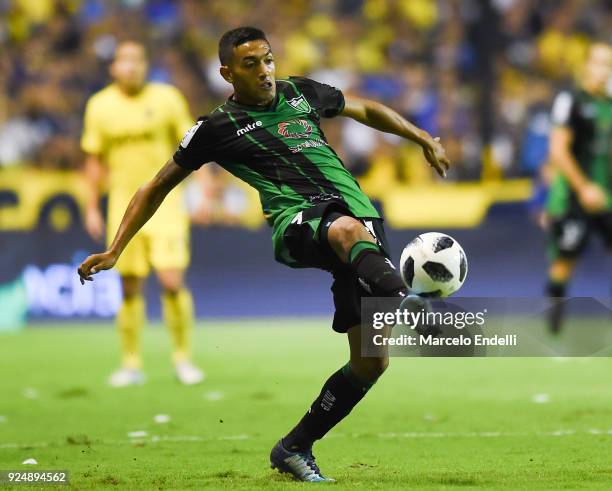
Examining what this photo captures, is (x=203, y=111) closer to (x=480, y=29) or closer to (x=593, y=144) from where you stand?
(x=480, y=29)

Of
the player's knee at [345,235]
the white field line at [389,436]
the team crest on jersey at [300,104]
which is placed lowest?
the white field line at [389,436]

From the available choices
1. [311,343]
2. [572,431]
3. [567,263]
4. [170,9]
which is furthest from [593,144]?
[170,9]

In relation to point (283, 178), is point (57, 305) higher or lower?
lower

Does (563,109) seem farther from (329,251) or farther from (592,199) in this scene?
(329,251)

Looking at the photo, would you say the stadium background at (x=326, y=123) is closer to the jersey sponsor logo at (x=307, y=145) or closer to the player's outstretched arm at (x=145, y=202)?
the player's outstretched arm at (x=145, y=202)

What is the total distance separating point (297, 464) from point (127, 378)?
4603mm

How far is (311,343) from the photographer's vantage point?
41.2 ft

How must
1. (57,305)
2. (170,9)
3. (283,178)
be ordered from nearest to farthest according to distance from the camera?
(283,178) → (57,305) → (170,9)

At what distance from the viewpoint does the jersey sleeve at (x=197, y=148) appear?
5422mm

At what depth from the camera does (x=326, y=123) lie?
16375 millimetres

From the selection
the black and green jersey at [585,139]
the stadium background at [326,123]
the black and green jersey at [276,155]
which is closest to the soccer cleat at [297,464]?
the black and green jersey at [276,155]

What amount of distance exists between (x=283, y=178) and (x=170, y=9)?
40.8 feet

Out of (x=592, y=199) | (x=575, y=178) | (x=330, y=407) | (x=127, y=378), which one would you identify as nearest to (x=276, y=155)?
(x=330, y=407)

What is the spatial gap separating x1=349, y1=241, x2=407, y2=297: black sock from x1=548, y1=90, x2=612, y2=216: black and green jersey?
Answer: 678 centimetres
